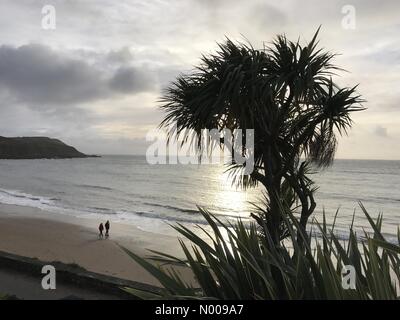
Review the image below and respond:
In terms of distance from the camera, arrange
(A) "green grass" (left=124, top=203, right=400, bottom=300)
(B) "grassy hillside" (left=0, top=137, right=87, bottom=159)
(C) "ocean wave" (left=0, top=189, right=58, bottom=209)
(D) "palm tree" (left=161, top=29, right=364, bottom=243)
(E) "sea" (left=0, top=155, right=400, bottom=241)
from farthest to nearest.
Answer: (B) "grassy hillside" (left=0, top=137, right=87, bottom=159)
(C) "ocean wave" (left=0, top=189, right=58, bottom=209)
(E) "sea" (left=0, top=155, right=400, bottom=241)
(D) "palm tree" (left=161, top=29, right=364, bottom=243)
(A) "green grass" (left=124, top=203, right=400, bottom=300)

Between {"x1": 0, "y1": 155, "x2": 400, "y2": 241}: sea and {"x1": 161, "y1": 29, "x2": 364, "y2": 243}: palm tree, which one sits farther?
{"x1": 0, "y1": 155, "x2": 400, "y2": 241}: sea

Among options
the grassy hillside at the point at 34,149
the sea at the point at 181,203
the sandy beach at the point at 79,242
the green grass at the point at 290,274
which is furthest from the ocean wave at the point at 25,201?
the grassy hillside at the point at 34,149

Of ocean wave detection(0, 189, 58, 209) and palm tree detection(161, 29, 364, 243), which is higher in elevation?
palm tree detection(161, 29, 364, 243)

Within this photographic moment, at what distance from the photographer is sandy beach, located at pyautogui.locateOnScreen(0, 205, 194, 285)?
50.0 feet

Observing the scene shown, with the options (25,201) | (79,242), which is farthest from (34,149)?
(79,242)

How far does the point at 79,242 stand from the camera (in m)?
19.4

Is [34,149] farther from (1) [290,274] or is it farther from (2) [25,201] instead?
(1) [290,274]

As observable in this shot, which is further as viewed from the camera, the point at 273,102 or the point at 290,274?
the point at 273,102

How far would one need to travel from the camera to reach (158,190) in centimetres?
5184

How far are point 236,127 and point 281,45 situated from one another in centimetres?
93

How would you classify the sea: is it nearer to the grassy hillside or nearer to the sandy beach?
the sandy beach

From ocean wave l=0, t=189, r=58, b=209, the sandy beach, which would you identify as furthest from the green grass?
ocean wave l=0, t=189, r=58, b=209

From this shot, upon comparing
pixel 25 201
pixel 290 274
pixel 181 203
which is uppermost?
pixel 290 274

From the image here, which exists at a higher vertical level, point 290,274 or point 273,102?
point 273,102
